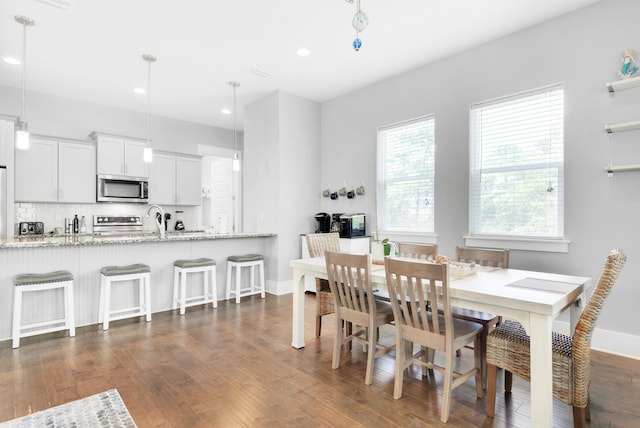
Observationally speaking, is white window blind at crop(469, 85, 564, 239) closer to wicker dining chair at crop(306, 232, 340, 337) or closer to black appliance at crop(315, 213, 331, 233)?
wicker dining chair at crop(306, 232, 340, 337)

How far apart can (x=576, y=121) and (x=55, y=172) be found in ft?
21.6

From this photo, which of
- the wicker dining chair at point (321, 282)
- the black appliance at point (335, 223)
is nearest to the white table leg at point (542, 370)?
the wicker dining chair at point (321, 282)

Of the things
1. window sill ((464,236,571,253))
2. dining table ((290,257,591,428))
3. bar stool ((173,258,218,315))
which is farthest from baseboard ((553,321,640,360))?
bar stool ((173,258,218,315))

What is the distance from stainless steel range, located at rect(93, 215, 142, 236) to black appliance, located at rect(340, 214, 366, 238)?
3.71 meters

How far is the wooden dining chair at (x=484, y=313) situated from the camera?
7.32ft

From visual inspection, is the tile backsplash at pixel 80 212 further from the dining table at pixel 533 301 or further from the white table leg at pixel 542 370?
the white table leg at pixel 542 370

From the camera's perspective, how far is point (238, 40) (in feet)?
11.9

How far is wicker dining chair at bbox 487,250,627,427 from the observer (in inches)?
64.9

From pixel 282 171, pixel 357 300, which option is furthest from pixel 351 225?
pixel 357 300

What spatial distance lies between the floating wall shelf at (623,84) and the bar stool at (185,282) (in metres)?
4.39

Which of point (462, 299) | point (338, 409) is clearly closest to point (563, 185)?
point (462, 299)

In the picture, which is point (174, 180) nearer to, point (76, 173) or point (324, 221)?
point (76, 173)

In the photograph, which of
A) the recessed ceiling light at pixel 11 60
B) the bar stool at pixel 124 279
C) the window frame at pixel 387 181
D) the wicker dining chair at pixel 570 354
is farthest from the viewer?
the window frame at pixel 387 181

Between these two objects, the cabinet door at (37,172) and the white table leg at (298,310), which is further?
the cabinet door at (37,172)
